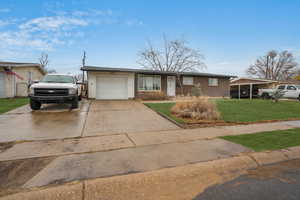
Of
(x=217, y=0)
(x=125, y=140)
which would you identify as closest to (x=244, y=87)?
(x=217, y=0)

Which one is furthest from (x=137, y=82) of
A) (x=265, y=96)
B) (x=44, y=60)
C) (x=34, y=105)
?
(x=44, y=60)

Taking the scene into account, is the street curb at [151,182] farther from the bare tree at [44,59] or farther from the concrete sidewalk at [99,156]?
the bare tree at [44,59]

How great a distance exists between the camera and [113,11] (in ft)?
38.6

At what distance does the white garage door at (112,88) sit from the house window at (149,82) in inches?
61.9

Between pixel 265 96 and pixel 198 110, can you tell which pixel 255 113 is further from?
pixel 265 96

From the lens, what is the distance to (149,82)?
15.8 m

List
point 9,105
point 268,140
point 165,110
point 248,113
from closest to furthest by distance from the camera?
point 268,140 < point 248,113 < point 165,110 < point 9,105

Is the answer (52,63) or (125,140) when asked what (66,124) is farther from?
(52,63)

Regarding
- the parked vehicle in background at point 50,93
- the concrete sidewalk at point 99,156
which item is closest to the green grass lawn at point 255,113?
the concrete sidewalk at point 99,156

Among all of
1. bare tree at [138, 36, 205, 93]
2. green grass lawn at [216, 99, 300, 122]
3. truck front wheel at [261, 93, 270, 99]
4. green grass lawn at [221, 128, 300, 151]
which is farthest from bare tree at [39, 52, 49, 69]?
truck front wheel at [261, 93, 270, 99]

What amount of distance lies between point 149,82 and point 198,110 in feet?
30.1

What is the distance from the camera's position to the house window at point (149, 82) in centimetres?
1543

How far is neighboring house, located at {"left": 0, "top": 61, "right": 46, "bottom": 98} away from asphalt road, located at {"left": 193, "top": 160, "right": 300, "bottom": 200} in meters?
19.1

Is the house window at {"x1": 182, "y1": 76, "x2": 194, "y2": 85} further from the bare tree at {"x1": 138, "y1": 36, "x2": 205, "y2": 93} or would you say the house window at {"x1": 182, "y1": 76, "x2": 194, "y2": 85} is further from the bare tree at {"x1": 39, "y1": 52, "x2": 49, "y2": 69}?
the bare tree at {"x1": 39, "y1": 52, "x2": 49, "y2": 69}
